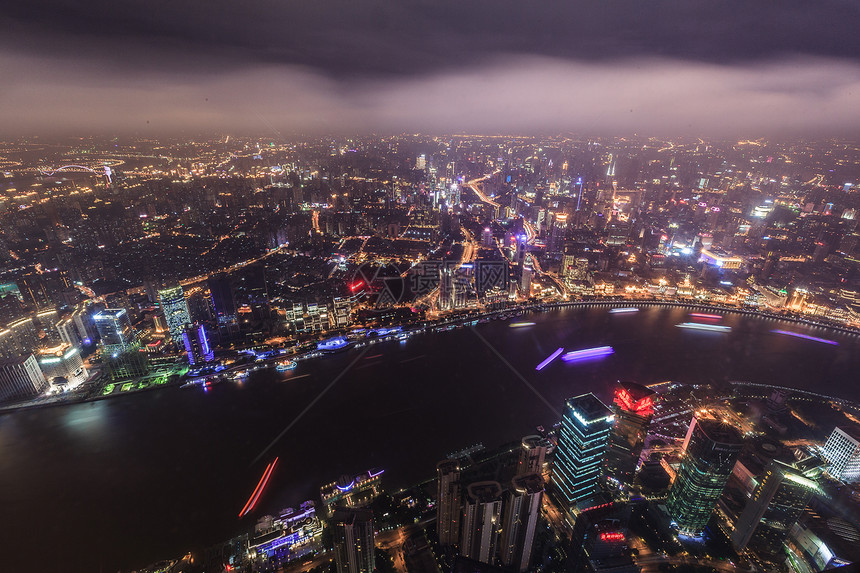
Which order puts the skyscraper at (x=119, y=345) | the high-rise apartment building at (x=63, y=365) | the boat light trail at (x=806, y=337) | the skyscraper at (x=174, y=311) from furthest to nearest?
the boat light trail at (x=806, y=337) → the skyscraper at (x=174, y=311) → the skyscraper at (x=119, y=345) → the high-rise apartment building at (x=63, y=365)

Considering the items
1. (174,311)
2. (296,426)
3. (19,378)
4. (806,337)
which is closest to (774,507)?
(296,426)

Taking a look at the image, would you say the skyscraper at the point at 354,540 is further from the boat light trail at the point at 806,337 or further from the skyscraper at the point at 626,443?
the boat light trail at the point at 806,337

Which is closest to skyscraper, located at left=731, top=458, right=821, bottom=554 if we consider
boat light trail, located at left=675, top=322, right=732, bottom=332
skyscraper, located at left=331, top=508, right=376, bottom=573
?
skyscraper, located at left=331, top=508, right=376, bottom=573

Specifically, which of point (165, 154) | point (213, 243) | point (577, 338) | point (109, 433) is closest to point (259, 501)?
point (109, 433)

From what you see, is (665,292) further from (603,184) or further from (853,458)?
(603,184)

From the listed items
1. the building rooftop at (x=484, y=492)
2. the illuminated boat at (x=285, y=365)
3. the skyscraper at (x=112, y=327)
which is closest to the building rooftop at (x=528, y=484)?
the building rooftop at (x=484, y=492)

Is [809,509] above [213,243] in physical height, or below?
below
